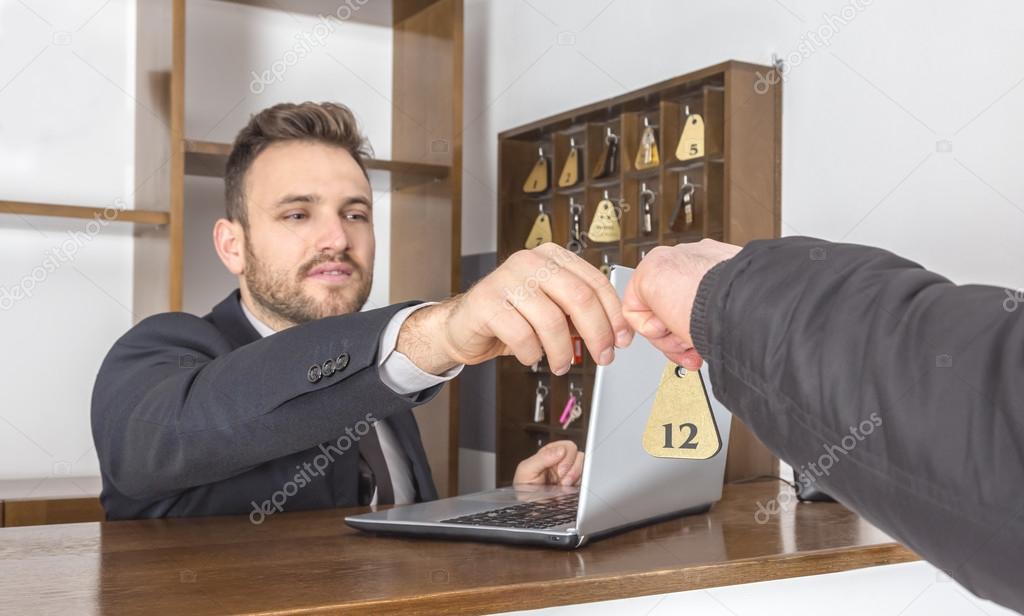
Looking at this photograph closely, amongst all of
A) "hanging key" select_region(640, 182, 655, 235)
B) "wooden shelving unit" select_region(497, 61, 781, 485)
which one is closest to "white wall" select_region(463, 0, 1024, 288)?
"wooden shelving unit" select_region(497, 61, 781, 485)

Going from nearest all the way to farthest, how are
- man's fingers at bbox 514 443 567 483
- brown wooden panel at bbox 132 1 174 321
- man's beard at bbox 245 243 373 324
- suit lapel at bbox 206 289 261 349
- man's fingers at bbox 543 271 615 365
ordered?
1. man's fingers at bbox 543 271 615 365
2. man's fingers at bbox 514 443 567 483
3. suit lapel at bbox 206 289 261 349
4. man's beard at bbox 245 243 373 324
5. brown wooden panel at bbox 132 1 174 321

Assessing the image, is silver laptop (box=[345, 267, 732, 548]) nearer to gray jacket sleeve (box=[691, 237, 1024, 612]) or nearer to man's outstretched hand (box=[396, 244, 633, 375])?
man's outstretched hand (box=[396, 244, 633, 375])

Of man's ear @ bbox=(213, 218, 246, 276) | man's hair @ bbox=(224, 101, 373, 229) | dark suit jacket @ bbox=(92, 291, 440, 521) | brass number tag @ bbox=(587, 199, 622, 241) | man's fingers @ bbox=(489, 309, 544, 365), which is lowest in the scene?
dark suit jacket @ bbox=(92, 291, 440, 521)

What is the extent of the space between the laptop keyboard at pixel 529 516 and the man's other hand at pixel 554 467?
12.4 inches

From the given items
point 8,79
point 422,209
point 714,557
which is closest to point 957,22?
point 714,557

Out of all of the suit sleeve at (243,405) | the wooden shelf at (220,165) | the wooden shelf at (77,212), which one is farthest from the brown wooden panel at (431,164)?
the suit sleeve at (243,405)

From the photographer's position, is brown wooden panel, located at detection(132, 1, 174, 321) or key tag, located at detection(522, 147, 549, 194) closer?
brown wooden panel, located at detection(132, 1, 174, 321)

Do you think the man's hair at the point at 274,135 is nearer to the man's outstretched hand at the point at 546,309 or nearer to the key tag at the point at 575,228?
the key tag at the point at 575,228

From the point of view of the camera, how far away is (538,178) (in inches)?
117

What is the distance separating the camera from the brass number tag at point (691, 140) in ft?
7.47

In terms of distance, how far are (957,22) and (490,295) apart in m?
1.27

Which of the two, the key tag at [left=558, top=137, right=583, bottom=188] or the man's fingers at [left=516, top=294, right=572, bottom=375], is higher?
the key tag at [left=558, top=137, right=583, bottom=188]

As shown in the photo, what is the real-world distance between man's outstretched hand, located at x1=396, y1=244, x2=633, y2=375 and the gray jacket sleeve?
0.35m

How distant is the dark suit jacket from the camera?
3.83 ft
